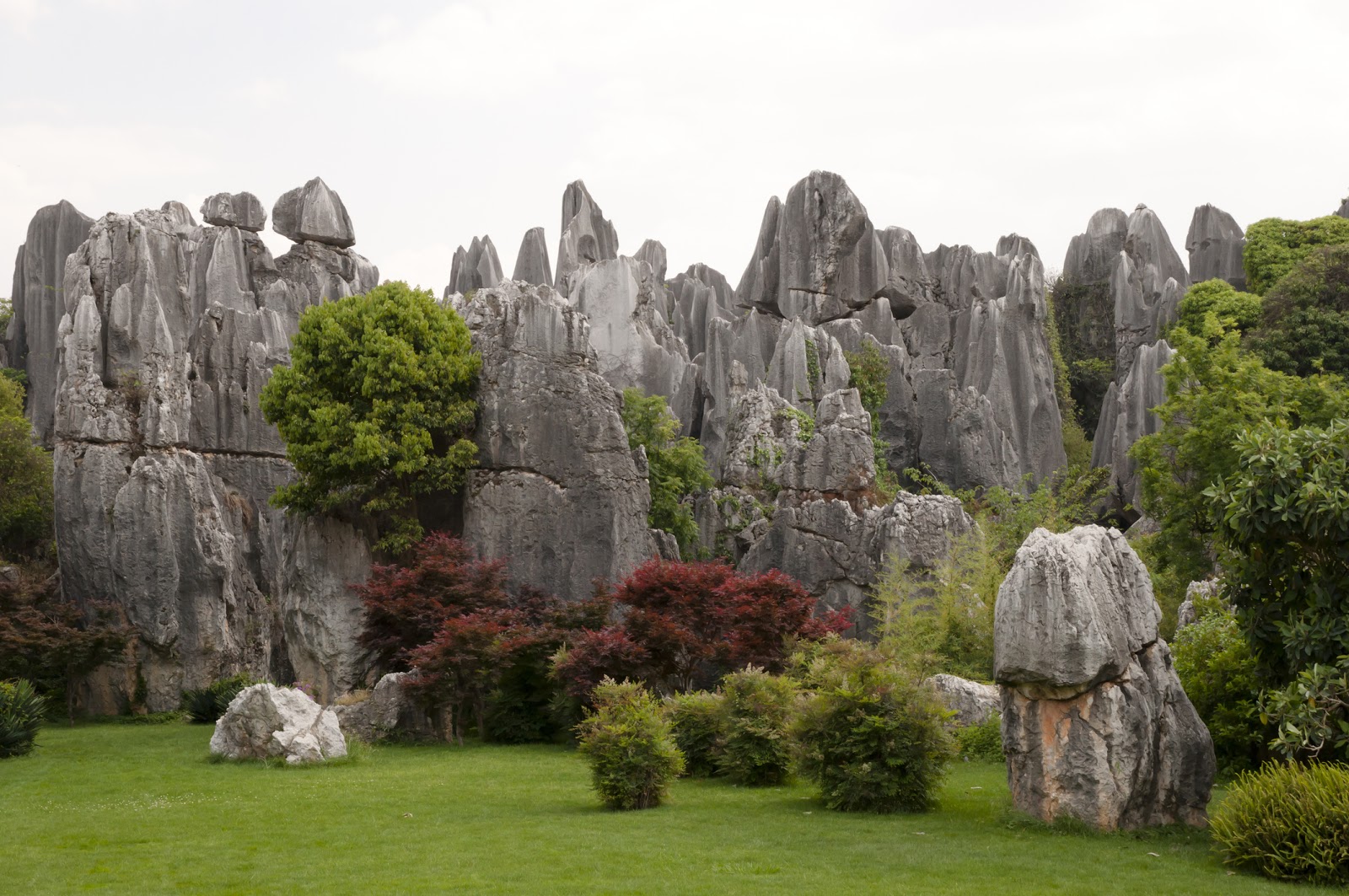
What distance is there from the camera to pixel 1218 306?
1756 inches

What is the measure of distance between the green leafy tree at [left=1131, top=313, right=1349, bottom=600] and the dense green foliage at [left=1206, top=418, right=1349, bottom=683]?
13.2 m

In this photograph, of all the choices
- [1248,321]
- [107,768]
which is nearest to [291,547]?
[107,768]

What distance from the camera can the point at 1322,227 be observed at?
156ft

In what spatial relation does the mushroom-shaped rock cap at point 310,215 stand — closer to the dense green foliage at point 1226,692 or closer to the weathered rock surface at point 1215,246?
the weathered rock surface at point 1215,246

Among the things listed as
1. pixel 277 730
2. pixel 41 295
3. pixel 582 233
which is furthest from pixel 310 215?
pixel 277 730

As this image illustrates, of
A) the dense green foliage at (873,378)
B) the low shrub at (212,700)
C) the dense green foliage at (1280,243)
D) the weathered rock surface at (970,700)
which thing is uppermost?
the dense green foliage at (1280,243)

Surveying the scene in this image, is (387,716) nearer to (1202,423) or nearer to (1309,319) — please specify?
(1202,423)

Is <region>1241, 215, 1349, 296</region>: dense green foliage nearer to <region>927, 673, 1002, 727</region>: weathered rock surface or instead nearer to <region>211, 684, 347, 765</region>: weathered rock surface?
<region>927, 673, 1002, 727</region>: weathered rock surface

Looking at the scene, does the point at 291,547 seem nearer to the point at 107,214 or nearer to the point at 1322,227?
the point at 107,214

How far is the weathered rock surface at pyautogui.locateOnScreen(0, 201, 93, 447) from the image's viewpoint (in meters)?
50.2

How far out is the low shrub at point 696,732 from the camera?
55.2 feet

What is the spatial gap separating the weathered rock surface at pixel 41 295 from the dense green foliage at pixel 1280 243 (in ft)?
162

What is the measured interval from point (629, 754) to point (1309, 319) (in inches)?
1304

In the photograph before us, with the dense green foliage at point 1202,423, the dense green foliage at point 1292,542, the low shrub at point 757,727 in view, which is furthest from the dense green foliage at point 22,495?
the dense green foliage at point 1292,542
